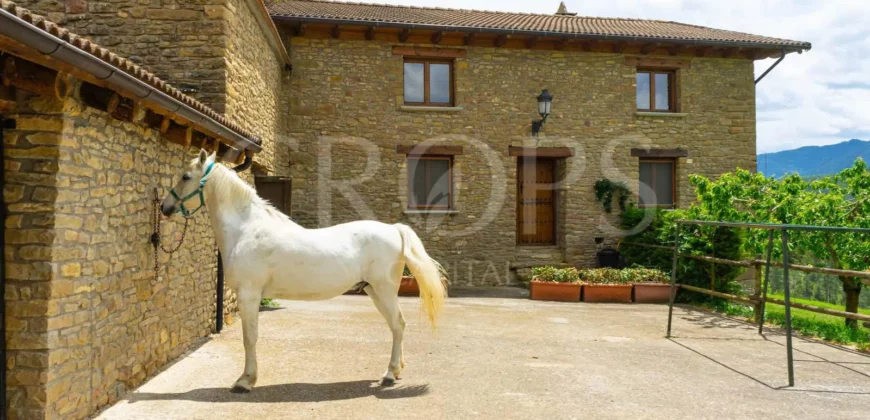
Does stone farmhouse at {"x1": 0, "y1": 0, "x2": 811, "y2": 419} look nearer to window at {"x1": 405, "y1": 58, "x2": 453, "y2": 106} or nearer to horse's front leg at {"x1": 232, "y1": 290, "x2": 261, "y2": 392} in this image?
window at {"x1": 405, "y1": 58, "x2": 453, "y2": 106}

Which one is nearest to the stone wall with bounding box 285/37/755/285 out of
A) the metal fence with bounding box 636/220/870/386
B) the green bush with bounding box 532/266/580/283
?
the green bush with bounding box 532/266/580/283

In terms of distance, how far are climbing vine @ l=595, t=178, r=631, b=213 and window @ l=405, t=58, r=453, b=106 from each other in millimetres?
3976

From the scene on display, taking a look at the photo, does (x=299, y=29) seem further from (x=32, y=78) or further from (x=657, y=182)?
(x=32, y=78)

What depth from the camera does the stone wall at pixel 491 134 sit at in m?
13.0

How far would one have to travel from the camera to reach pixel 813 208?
27.5 ft

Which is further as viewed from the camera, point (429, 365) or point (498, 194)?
point (498, 194)

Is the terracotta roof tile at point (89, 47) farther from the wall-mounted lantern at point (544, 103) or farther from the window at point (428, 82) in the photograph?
the wall-mounted lantern at point (544, 103)

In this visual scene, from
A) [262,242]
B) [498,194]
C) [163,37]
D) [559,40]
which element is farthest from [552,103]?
[262,242]

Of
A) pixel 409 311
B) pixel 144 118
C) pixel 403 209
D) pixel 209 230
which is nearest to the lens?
pixel 144 118

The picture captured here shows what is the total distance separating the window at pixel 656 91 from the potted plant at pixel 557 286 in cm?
509

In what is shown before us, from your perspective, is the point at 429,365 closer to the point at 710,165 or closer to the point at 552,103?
the point at 552,103

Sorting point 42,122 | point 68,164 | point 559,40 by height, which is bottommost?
point 68,164

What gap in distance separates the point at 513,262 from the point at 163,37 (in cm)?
882

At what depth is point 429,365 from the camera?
604 cm
